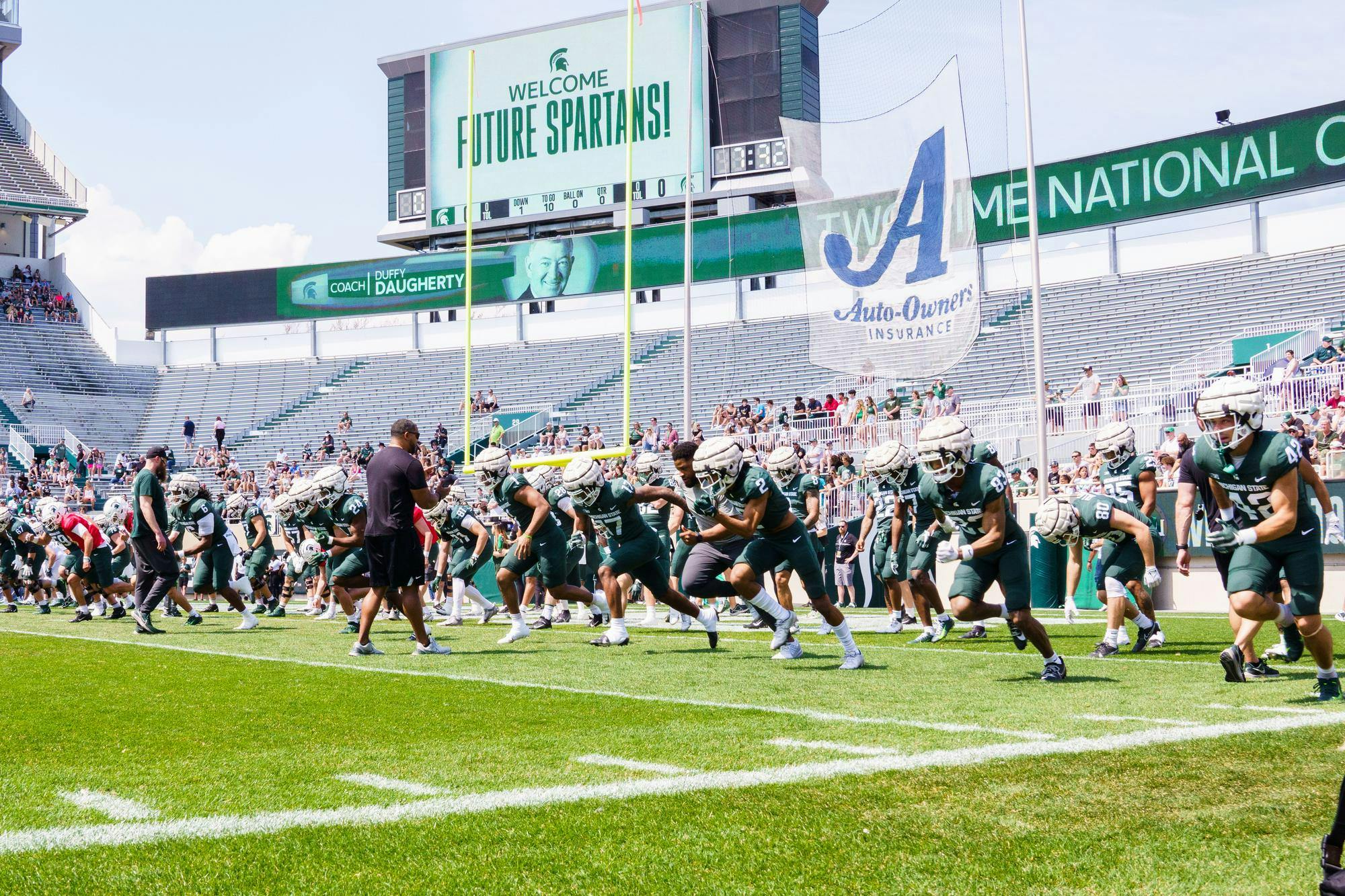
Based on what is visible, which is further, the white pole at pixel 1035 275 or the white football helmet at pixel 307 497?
the white pole at pixel 1035 275

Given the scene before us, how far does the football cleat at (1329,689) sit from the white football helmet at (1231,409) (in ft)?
4.23

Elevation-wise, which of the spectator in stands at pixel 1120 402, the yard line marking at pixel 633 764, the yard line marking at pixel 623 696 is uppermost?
the spectator in stands at pixel 1120 402

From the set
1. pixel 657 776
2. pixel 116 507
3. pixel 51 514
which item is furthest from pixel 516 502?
pixel 116 507

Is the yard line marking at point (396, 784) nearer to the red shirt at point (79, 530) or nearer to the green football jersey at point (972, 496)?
the green football jersey at point (972, 496)

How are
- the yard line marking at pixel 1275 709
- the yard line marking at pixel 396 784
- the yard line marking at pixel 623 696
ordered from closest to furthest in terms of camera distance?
the yard line marking at pixel 396 784 < the yard line marking at pixel 623 696 < the yard line marking at pixel 1275 709

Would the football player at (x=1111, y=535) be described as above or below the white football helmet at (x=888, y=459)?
below

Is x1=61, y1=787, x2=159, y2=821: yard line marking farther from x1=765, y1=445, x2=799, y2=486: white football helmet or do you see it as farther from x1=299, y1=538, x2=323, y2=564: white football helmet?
x1=299, y1=538, x2=323, y2=564: white football helmet

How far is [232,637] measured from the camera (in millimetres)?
12422

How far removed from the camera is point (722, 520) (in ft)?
28.4

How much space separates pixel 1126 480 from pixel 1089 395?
546 inches

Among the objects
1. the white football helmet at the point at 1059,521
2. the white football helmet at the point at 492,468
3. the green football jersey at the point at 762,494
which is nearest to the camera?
the green football jersey at the point at 762,494

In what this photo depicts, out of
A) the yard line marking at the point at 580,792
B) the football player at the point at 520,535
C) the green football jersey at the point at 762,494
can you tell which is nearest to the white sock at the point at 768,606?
the green football jersey at the point at 762,494

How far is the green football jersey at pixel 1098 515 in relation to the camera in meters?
10.1

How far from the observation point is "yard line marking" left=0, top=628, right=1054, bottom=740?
19.8ft
